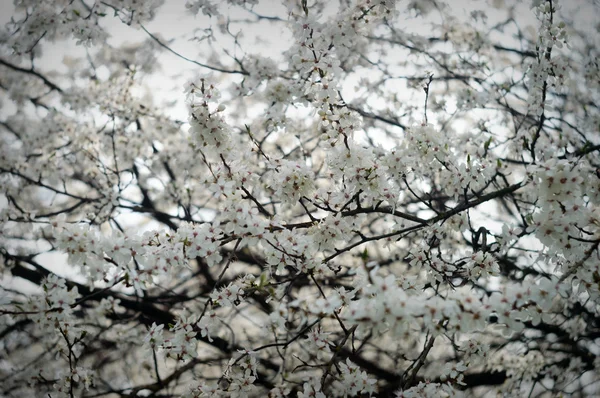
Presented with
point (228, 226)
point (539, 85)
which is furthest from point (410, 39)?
point (228, 226)

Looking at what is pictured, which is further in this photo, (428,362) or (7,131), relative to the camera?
(7,131)

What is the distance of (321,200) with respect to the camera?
2.71 m

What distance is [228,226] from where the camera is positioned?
7.51 ft

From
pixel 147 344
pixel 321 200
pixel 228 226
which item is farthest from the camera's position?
pixel 321 200

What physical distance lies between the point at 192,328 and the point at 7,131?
565 centimetres

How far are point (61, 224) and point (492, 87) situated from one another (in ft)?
14.2

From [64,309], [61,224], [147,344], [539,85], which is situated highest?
[539,85]

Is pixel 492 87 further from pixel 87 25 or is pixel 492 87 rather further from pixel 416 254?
pixel 87 25

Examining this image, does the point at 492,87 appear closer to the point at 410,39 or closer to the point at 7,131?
the point at 410,39

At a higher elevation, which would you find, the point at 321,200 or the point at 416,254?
the point at 321,200

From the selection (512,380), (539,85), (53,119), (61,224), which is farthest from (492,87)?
(53,119)

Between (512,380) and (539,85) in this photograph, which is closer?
(539,85)

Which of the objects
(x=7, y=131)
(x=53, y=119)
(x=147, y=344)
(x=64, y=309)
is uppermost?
(x=7, y=131)

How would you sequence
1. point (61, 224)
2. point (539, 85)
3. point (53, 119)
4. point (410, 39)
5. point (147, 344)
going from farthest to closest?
point (53, 119), point (410, 39), point (539, 85), point (147, 344), point (61, 224)
